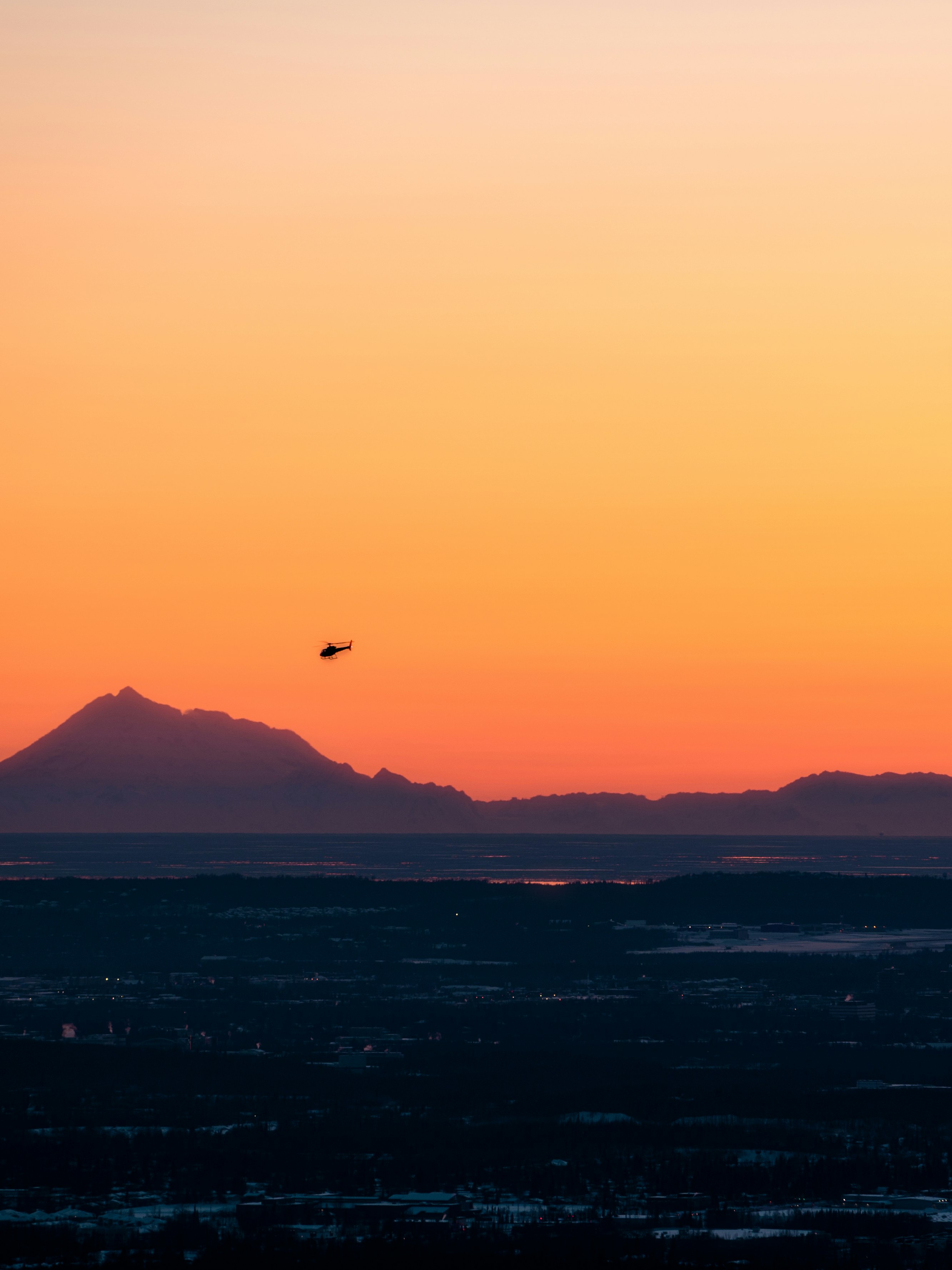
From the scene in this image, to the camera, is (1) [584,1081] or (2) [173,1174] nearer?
(2) [173,1174]

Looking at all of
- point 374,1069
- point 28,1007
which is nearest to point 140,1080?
point 374,1069

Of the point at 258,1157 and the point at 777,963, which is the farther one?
the point at 777,963

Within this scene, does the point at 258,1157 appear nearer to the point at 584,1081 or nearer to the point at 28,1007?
the point at 584,1081

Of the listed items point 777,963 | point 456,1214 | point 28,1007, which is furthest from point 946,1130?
point 777,963

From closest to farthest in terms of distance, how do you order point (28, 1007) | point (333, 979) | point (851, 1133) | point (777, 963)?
point (851, 1133) < point (28, 1007) < point (333, 979) < point (777, 963)

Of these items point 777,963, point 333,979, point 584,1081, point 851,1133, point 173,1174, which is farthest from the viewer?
point 777,963

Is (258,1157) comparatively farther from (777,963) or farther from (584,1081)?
(777,963)
